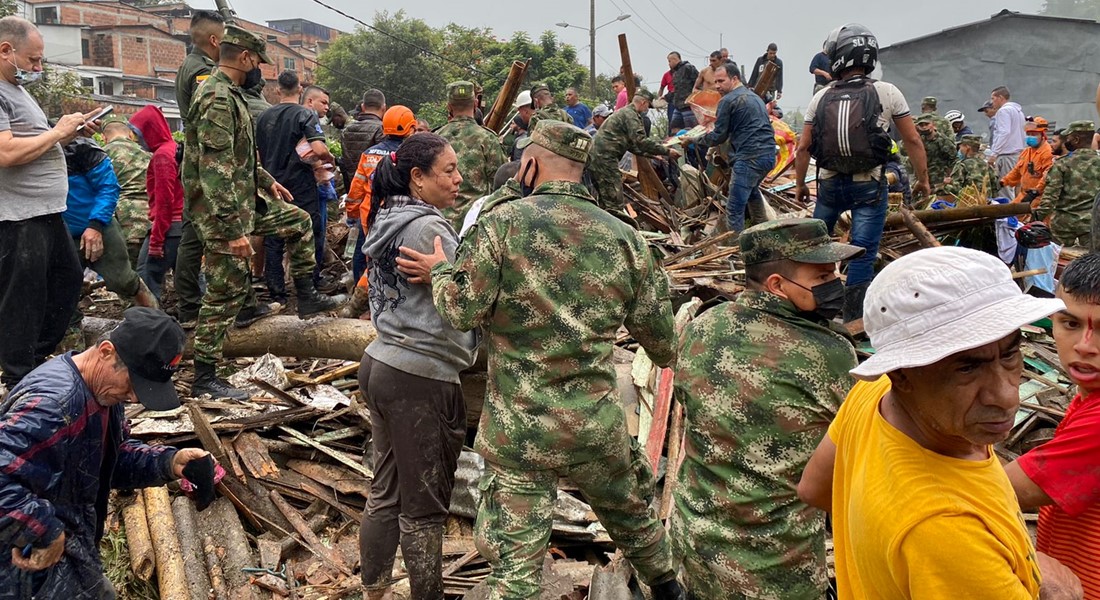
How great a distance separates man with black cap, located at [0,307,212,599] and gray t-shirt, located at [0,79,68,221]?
2.22 metres

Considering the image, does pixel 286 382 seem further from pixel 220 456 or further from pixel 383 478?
pixel 383 478

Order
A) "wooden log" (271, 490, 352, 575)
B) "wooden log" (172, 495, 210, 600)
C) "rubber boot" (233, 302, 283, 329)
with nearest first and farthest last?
1. "wooden log" (172, 495, 210, 600)
2. "wooden log" (271, 490, 352, 575)
3. "rubber boot" (233, 302, 283, 329)

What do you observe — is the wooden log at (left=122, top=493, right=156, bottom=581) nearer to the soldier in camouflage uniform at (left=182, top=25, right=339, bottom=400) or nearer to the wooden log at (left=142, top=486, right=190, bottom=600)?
the wooden log at (left=142, top=486, right=190, bottom=600)

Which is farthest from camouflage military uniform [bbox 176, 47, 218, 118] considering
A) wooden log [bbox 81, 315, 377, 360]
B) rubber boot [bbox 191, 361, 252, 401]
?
rubber boot [bbox 191, 361, 252, 401]

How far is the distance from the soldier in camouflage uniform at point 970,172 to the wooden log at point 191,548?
12100mm

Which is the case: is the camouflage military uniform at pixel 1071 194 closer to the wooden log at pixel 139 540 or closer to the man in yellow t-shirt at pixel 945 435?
the man in yellow t-shirt at pixel 945 435

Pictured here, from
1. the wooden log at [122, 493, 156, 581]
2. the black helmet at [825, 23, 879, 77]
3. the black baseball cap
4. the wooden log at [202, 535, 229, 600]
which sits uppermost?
the black helmet at [825, 23, 879, 77]

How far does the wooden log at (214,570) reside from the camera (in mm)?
4297

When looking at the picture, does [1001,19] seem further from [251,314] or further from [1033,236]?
[251,314]

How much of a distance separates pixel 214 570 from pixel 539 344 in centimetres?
248

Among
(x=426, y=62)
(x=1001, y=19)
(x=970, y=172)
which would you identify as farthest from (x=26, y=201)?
(x=426, y=62)

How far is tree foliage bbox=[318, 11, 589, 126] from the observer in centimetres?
4134

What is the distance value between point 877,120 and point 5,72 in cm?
622

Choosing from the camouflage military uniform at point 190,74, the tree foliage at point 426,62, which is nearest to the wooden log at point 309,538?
the camouflage military uniform at point 190,74
